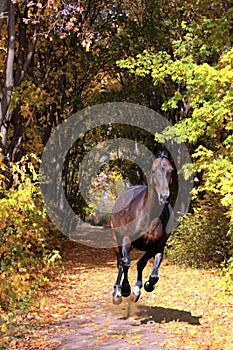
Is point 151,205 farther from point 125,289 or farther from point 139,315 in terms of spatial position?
point 139,315

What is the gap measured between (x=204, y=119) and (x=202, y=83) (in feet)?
4.24

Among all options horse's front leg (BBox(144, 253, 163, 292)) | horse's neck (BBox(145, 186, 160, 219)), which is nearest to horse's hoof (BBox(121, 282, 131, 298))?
horse's front leg (BBox(144, 253, 163, 292))

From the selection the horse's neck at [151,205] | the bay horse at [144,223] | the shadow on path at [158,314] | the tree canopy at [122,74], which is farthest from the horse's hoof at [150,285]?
the shadow on path at [158,314]

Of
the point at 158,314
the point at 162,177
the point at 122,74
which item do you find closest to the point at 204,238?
the point at 158,314

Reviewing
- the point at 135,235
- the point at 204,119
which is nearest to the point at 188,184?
the point at 204,119

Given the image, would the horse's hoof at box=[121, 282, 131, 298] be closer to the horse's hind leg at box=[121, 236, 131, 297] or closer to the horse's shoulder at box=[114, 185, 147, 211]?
the horse's hind leg at box=[121, 236, 131, 297]

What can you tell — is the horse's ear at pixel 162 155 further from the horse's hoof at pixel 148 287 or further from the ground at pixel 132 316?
the ground at pixel 132 316

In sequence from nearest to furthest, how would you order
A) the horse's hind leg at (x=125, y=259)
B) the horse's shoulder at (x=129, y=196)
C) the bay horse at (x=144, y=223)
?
the bay horse at (x=144, y=223), the horse's hind leg at (x=125, y=259), the horse's shoulder at (x=129, y=196)

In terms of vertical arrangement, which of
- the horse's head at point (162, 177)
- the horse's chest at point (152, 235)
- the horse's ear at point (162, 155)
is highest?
the horse's ear at point (162, 155)

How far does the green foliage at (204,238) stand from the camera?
54.1ft

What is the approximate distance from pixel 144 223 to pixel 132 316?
606 cm

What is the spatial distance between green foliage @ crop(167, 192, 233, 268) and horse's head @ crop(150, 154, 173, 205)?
11.5 meters

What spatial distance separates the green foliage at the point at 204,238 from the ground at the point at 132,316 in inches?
41.2

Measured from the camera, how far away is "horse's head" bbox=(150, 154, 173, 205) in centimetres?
469
